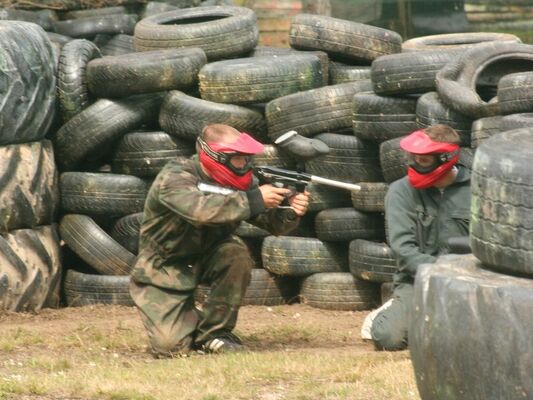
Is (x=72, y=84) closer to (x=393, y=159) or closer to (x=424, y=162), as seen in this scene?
(x=393, y=159)

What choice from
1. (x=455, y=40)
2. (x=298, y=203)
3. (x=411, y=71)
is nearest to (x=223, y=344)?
(x=298, y=203)

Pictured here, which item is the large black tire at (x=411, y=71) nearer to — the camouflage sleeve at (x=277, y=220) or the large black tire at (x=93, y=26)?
the camouflage sleeve at (x=277, y=220)

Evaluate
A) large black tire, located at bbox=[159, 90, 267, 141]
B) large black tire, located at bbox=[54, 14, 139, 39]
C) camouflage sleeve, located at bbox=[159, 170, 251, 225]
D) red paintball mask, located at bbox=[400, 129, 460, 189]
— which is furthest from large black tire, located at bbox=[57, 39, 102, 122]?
red paintball mask, located at bbox=[400, 129, 460, 189]

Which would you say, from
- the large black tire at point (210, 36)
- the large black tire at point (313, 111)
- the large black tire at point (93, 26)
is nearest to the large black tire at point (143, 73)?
the large black tire at point (210, 36)

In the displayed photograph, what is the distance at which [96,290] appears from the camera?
34.8 feet

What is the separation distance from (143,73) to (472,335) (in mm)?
6058

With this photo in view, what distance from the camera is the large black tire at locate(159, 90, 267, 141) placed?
10.4 metres

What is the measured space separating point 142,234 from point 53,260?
8.70 ft

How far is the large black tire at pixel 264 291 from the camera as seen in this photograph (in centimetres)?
1062

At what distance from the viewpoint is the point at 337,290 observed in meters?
10.4

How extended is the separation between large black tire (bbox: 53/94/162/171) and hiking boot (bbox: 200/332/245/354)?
10.0 feet

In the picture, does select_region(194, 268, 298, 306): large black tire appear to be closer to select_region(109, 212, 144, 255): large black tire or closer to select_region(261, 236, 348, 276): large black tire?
select_region(261, 236, 348, 276): large black tire

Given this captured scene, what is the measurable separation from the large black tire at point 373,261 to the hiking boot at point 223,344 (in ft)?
7.19

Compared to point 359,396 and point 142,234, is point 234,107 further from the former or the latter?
point 359,396
